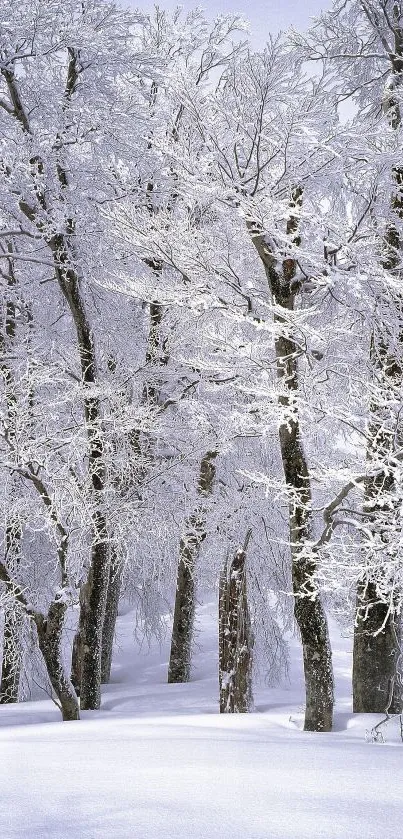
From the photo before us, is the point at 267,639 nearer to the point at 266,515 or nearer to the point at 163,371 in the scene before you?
the point at 266,515

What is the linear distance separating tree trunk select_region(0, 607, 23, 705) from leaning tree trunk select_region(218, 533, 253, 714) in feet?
9.79

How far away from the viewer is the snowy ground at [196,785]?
2.86 meters

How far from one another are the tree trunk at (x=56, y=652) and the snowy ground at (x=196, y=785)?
160 cm

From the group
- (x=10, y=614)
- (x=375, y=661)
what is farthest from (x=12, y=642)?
(x=375, y=661)

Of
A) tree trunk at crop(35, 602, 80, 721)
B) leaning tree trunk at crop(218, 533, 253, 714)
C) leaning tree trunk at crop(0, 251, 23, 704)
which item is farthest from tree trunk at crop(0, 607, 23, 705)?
leaning tree trunk at crop(218, 533, 253, 714)

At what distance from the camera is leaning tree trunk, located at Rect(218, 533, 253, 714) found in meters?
11.0

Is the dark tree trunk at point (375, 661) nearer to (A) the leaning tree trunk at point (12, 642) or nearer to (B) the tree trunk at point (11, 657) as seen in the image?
(A) the leaning tree trunk at point (12, 642)

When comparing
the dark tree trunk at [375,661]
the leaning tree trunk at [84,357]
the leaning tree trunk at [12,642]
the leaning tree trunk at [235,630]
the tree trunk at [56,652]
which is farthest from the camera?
the leaning tree trunk at [12,642]

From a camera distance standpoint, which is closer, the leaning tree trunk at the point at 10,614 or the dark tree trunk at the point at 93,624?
the dark tree trunk at the point at 93,624

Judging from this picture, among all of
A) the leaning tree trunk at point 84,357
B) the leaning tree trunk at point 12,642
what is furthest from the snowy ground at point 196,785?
the leaning tree trunk at point 12,642

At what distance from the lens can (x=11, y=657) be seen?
12.3 metres

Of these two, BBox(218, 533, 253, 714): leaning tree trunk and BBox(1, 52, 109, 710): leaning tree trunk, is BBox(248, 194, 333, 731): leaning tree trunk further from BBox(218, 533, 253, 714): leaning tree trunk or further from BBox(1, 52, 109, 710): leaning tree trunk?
BBox(218, 533, 253, 714): leaning tree trunk

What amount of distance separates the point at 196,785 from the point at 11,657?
9.41 meters

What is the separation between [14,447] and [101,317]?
274 cm
